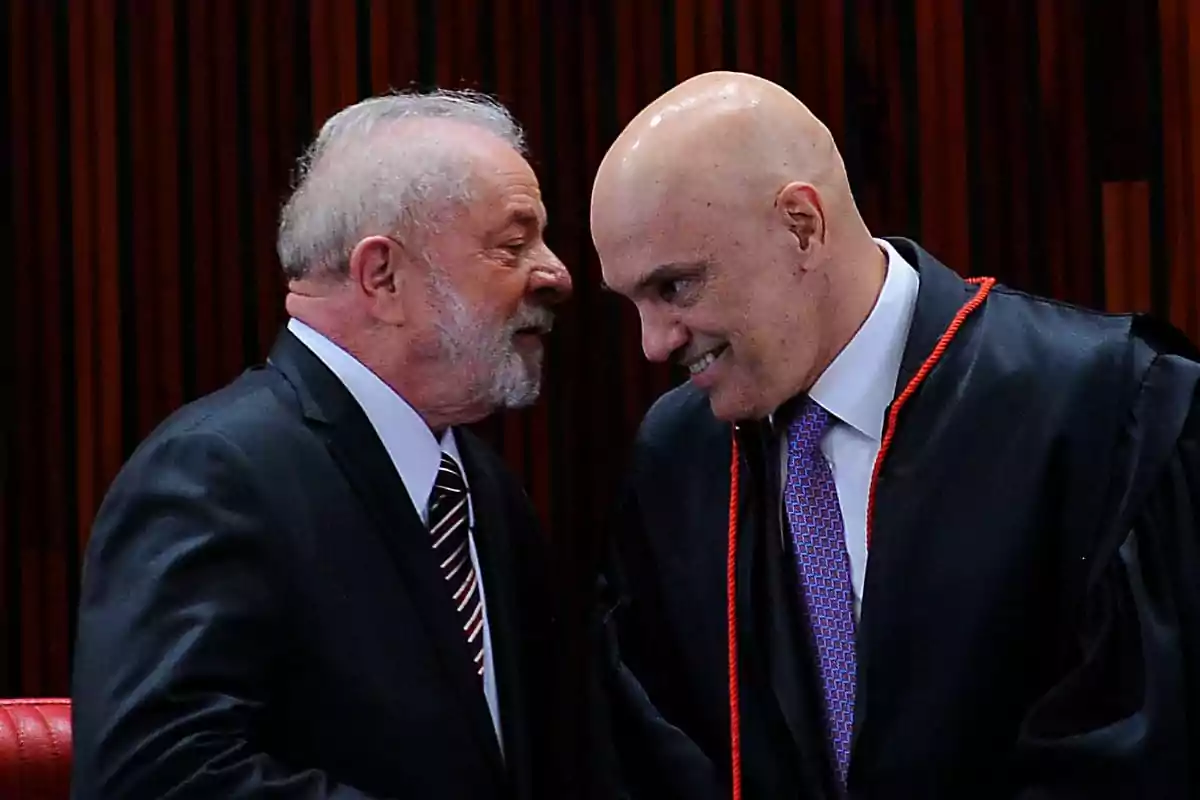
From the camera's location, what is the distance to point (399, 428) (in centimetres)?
228

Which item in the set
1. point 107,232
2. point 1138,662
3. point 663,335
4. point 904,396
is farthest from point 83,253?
point 1138,662

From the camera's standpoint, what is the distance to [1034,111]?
124 inches


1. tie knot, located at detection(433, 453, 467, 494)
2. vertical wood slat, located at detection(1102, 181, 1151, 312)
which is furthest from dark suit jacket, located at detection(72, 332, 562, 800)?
vertical wood slat, located at detection(1102, 181, 1151, 312)

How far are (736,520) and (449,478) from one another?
47cm

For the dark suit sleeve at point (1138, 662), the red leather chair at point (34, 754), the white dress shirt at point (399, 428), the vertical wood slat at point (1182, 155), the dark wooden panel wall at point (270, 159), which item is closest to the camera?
the dark suit sleeve at point (1138, 662)

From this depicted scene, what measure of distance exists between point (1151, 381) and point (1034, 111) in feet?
4.51

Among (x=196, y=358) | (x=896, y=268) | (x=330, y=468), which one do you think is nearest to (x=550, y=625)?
(x=330, y=468)

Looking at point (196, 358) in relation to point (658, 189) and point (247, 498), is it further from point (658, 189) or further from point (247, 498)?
point (658, 189)

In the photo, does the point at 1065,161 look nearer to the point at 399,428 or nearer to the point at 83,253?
the point at 399,428

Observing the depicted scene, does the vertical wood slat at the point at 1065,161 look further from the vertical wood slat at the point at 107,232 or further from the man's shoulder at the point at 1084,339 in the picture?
the vertical wood slat at the point at 107,232

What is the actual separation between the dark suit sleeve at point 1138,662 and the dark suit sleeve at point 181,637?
0.84 meters

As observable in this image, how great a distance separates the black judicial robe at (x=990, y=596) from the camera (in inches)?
71.0

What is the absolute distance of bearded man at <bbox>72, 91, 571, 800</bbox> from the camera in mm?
1923

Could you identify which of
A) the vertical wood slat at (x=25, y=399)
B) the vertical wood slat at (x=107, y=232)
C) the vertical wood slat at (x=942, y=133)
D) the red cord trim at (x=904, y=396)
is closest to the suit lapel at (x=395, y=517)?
the red cord trim at (x=904, y=396)
